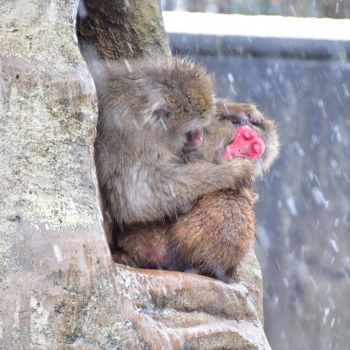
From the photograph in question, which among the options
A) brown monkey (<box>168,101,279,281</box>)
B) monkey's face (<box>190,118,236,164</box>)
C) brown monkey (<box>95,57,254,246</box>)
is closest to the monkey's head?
brown monkey (<box>95,57,254,246</box>)

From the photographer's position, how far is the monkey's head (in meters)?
3.74

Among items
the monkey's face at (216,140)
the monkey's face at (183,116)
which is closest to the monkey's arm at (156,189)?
the monkey's face at (183,116)

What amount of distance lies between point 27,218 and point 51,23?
61cm

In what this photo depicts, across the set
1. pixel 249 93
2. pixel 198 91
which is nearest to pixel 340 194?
pixel 249 93

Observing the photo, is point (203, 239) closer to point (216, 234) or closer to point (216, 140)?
point (216, 234)

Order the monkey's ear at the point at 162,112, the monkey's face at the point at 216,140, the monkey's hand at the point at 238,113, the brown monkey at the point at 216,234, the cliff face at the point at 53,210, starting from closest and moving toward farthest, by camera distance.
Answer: the cliff face at the point at 53,210, the brown monkey at the point at 216,234, the monkey's ear at the point at 162,112, the monkey's face at the point at 216,140, the monkey's hand at the point at 238,113

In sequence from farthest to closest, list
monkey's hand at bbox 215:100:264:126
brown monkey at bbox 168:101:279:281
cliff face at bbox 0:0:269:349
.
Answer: monkey's hand at bbox 215:100:264:126 < brown monkey at bbox 168:101:279:281 < cliff face at bbox 0:0:269:349

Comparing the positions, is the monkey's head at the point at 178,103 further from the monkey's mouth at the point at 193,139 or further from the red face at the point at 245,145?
the red face at the point at 245,145

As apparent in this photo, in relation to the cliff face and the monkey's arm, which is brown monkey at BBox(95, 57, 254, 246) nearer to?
the monkey's arm

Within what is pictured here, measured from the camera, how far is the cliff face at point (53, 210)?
2.74 metres

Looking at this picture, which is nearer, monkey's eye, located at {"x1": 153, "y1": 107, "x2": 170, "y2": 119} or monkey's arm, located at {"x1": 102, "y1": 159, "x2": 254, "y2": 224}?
Answer: monkey's arm, located at {"x1": 102, "y1": 159, "x2": 254, "y2": 224}

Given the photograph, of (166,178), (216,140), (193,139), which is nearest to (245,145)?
(216,140)

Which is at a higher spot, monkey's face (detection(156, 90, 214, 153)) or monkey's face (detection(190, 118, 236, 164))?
monkey's face (detection(156, 90, 214, 153))

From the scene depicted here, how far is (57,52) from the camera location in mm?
2967
